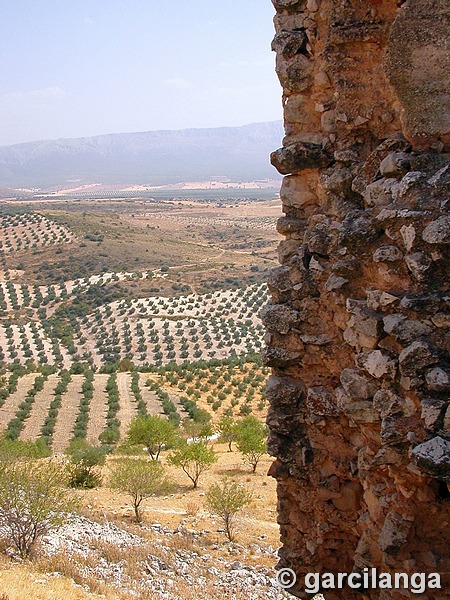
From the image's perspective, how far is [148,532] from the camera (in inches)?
474

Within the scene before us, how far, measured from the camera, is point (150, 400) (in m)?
27.2

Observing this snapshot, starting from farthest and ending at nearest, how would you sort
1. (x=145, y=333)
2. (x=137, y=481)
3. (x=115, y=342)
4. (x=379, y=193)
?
(x=145, y=333) → (x=115, y=342) → (x=137, y=481) → (x=379, y=193)

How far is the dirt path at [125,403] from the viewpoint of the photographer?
79.2 feet

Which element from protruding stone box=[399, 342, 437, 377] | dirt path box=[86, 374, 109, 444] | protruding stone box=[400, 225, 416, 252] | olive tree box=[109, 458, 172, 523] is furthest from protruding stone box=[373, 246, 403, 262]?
dirt path box=[86, 374, 109, 444]

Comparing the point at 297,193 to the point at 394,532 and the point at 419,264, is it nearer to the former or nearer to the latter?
the point at 419,264

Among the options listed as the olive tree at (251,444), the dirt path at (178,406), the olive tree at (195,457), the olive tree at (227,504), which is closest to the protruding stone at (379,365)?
the olive tree at (227,504)

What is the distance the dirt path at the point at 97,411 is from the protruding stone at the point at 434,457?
1987 cm

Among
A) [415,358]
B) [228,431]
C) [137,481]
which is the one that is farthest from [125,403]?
[415,358]

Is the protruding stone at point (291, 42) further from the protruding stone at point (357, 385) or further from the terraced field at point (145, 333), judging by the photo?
the terraced field at point (145, 333)

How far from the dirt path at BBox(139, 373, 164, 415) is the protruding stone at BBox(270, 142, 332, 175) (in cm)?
2136

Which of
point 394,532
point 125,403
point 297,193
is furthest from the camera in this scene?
point 125,403

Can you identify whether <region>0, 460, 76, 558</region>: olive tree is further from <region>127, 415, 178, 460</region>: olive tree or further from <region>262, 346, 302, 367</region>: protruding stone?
Result: <region>127, 415, 178, 460</region>: olive tree

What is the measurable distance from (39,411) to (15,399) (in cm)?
194

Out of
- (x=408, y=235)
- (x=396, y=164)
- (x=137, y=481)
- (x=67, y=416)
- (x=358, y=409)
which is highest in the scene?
(x=396, y=164)
